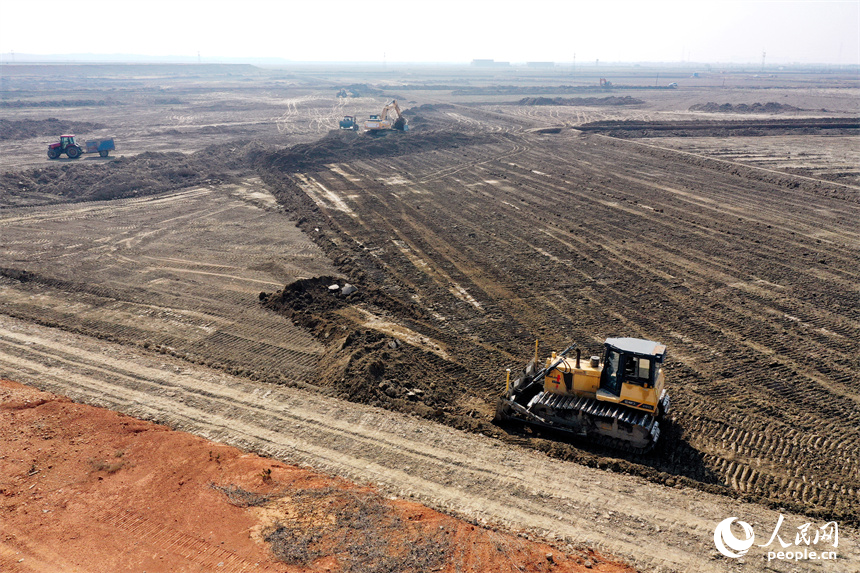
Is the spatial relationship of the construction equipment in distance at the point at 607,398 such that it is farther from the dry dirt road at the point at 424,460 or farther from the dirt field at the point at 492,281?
the dry dirt road at the point at 424,460

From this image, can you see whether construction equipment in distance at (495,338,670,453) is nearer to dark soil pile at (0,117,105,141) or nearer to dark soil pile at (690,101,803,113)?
dark soil pile at (0,117,105,141)

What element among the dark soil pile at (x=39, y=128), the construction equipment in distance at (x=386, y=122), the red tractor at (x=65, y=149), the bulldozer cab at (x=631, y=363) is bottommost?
the bulldozer cab at (x=631, y=363)

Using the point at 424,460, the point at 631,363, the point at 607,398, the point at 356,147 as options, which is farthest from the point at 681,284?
the point at 356,147

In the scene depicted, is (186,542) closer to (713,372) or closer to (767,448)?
(767,448)

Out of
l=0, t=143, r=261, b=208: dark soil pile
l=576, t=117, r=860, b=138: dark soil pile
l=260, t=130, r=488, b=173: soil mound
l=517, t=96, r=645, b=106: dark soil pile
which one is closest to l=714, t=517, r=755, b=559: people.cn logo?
l=0, t=143, r=261, b=208: dark soil pile

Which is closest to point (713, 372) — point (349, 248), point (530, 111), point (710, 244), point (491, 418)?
point (491, 418)

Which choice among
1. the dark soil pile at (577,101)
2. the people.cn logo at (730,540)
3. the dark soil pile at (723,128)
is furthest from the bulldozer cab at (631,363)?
the dark soil pile at (577,101)
